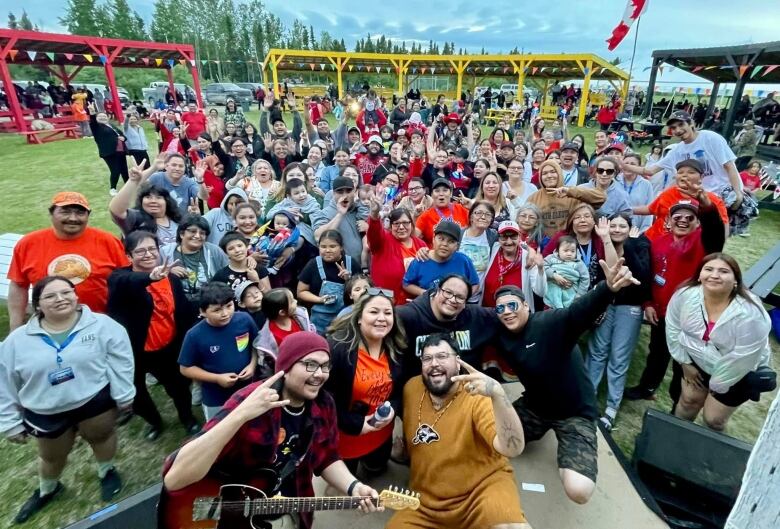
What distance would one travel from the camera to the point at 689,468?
9.09ft

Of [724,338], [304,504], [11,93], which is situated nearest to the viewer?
[304,504]

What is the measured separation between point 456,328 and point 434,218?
2.01 metres

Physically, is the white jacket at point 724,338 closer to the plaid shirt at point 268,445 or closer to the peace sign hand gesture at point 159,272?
the plaid shirt at point 268,445

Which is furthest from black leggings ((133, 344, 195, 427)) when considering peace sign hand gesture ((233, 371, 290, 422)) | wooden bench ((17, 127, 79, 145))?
wooden bench ((17, 127, 79, 145))

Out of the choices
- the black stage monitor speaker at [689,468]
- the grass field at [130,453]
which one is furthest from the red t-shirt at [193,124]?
the black stage monitor speaker at [689,468]

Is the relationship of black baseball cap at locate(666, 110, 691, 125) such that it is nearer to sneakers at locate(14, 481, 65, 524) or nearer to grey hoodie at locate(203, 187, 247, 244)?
grey hoodie at locate(203, 187, 247, 244)

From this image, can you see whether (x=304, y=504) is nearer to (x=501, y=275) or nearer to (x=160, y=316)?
(x=160, y=316)

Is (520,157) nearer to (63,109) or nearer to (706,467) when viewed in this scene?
(706,467)

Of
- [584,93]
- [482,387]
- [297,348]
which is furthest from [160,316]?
[584,93]

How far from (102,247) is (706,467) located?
483 cm

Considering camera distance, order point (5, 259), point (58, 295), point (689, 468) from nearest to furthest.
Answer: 1. point (58, 295)
2. point (689, 468)
3. point (5, 259)

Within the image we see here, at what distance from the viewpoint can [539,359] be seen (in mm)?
2963

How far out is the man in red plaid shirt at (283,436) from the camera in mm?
1816

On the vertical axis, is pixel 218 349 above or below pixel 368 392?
above
